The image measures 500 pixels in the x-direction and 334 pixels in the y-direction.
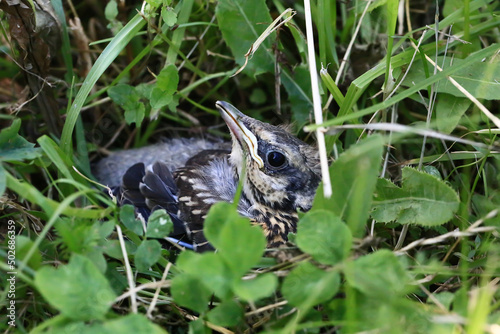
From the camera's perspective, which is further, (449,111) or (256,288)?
(449,111)

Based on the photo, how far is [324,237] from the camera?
166 centimetres

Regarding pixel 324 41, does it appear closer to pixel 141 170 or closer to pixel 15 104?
pixel 141 170

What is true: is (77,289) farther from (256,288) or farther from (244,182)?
(244,182)

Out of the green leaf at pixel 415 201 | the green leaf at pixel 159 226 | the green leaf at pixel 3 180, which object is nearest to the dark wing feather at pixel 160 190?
the green leaf at pixel 159 226

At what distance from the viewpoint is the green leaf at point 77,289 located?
4.90ft

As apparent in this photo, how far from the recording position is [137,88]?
2750 mm

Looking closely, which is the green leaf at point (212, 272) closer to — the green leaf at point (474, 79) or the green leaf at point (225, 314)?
the green leaf at point (225, 314)

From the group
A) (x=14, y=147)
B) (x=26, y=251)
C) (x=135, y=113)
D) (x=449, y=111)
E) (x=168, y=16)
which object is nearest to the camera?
(x=26, y=251)

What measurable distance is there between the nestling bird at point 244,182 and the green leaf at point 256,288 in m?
0.72

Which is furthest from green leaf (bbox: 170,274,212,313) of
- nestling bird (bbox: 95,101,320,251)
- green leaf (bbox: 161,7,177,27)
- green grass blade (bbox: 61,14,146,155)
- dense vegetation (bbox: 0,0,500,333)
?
green leaf (bbox: 161,7,177,27)

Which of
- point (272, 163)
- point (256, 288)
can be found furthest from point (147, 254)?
point (272, 163)

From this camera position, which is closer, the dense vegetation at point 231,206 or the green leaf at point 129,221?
the dense vegetation at point 231,206

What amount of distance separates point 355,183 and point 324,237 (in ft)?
0.81

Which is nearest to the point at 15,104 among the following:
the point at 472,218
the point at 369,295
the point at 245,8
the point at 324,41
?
the point at 245,8
